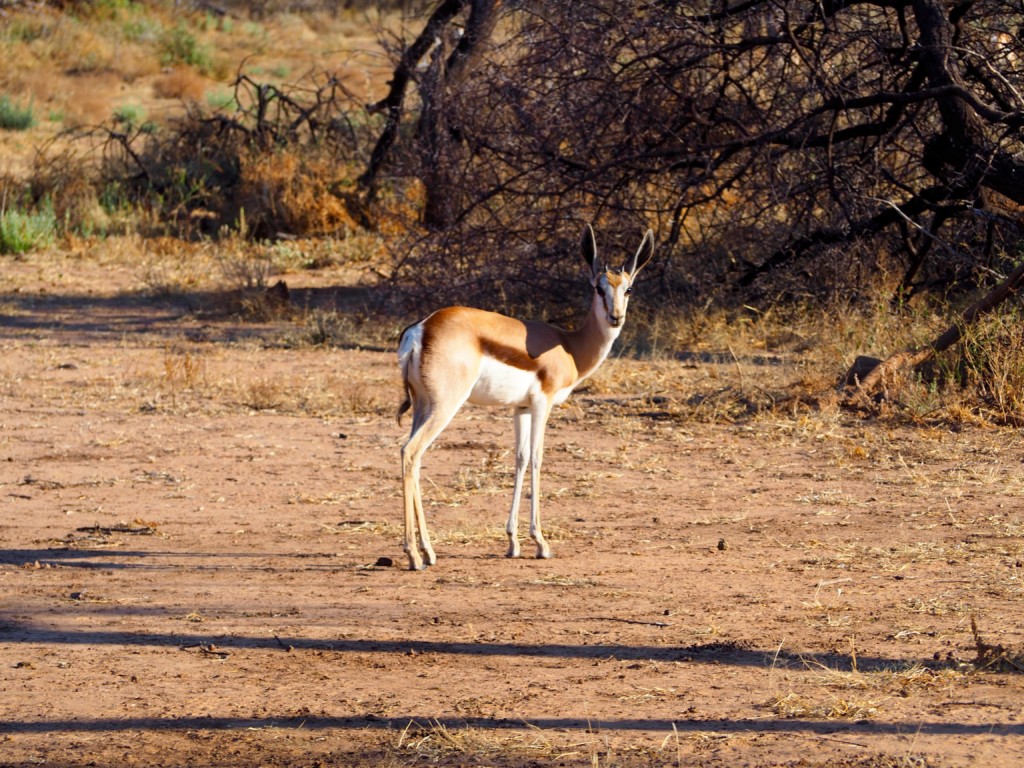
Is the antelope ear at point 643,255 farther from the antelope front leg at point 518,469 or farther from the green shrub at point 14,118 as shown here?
the green shrub at point 14,118

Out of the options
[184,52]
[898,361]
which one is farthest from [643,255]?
[184,52]

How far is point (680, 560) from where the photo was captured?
21.3 feet

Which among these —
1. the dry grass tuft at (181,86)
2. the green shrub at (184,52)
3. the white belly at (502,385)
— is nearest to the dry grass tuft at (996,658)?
the white belly at (502,385)

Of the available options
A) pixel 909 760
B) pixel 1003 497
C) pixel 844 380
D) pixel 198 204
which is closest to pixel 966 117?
pixel 844 380

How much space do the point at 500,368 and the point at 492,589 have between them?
1.09 m

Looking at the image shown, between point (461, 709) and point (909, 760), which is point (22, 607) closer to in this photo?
point (461, 709)

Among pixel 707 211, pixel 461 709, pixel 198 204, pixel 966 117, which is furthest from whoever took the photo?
pixel 198 204

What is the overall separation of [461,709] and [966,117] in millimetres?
7854

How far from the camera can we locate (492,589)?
19.9 feet

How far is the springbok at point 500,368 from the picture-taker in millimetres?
6309

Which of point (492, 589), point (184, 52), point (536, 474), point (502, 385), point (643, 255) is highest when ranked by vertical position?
point (184, 52)

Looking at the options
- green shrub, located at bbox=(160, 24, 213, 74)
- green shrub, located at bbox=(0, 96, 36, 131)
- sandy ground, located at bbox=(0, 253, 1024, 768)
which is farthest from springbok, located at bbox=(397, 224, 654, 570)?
green shrub, located at bbox=(160, 24, 213, 74)

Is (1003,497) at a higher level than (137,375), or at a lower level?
higher

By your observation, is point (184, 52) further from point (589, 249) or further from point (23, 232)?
point (589, 249)
